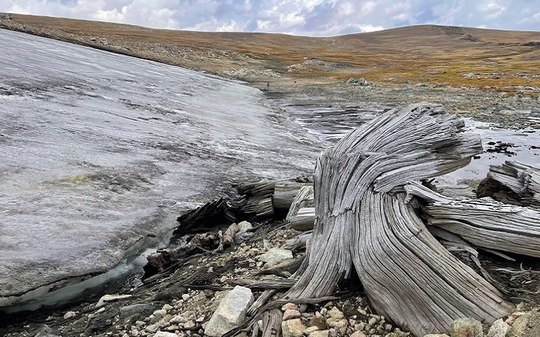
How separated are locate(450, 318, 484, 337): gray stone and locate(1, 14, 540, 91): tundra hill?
128 feet

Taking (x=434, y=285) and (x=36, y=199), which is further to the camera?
(x=36, y=199)

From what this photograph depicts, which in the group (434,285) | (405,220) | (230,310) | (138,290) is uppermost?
(405,220)

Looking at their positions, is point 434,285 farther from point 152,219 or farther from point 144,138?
point 144,138

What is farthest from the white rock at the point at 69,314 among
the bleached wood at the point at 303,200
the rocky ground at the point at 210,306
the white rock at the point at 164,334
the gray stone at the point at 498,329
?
the gray stone at the point at 498,329

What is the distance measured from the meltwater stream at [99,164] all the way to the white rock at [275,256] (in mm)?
2273

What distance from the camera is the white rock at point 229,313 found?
15.3ft

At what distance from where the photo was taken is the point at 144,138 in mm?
14336

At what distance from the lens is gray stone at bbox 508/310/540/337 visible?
143 inches

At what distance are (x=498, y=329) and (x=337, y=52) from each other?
385ft

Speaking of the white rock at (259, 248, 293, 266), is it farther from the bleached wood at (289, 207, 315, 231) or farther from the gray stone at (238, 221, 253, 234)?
the gray stone at (238, 221, 253, 234)

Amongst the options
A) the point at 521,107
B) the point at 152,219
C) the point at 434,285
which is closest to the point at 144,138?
the point at 152,219

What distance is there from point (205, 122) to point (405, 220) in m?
14.6

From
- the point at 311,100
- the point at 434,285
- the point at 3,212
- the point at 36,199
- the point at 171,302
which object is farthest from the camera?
the point at 311,100

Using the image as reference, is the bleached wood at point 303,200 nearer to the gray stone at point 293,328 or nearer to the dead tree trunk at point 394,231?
the dead tree trunk at point 394,231
